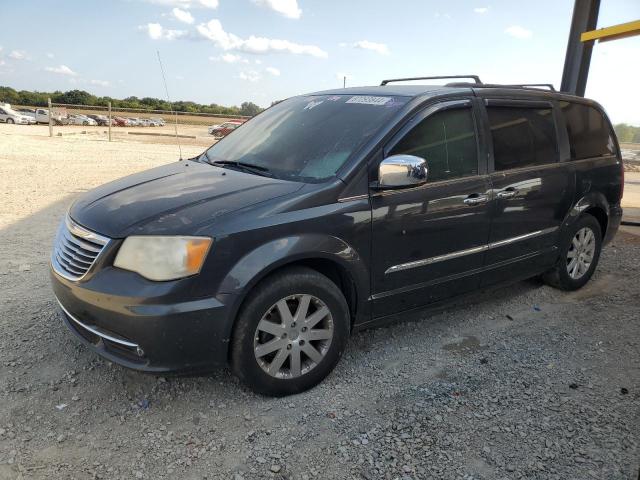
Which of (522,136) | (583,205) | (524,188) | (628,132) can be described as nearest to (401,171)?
(524,188)

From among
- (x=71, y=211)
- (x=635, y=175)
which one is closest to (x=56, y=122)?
(x=635, y=175)

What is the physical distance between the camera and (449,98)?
352 centimetres

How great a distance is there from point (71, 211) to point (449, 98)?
8.45 feet

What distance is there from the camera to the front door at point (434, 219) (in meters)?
3.15

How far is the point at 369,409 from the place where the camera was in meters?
2.86

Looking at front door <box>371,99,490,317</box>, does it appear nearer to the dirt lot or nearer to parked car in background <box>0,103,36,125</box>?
the dirt lot

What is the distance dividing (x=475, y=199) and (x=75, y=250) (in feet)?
8.40

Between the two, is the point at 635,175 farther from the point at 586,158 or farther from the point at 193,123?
the point at 193,123

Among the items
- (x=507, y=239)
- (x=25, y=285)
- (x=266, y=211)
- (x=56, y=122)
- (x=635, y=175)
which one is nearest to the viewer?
(x=266, y=211)

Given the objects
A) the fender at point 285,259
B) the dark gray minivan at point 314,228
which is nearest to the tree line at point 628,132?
the dark gray minivan at point 314,228

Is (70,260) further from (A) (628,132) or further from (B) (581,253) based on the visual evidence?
(A) (628,132)

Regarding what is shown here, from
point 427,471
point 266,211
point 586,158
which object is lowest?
point 427,471

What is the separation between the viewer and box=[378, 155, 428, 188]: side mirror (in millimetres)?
2957

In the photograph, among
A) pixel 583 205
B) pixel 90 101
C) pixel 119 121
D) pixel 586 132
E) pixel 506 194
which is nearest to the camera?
pixel 506 194
